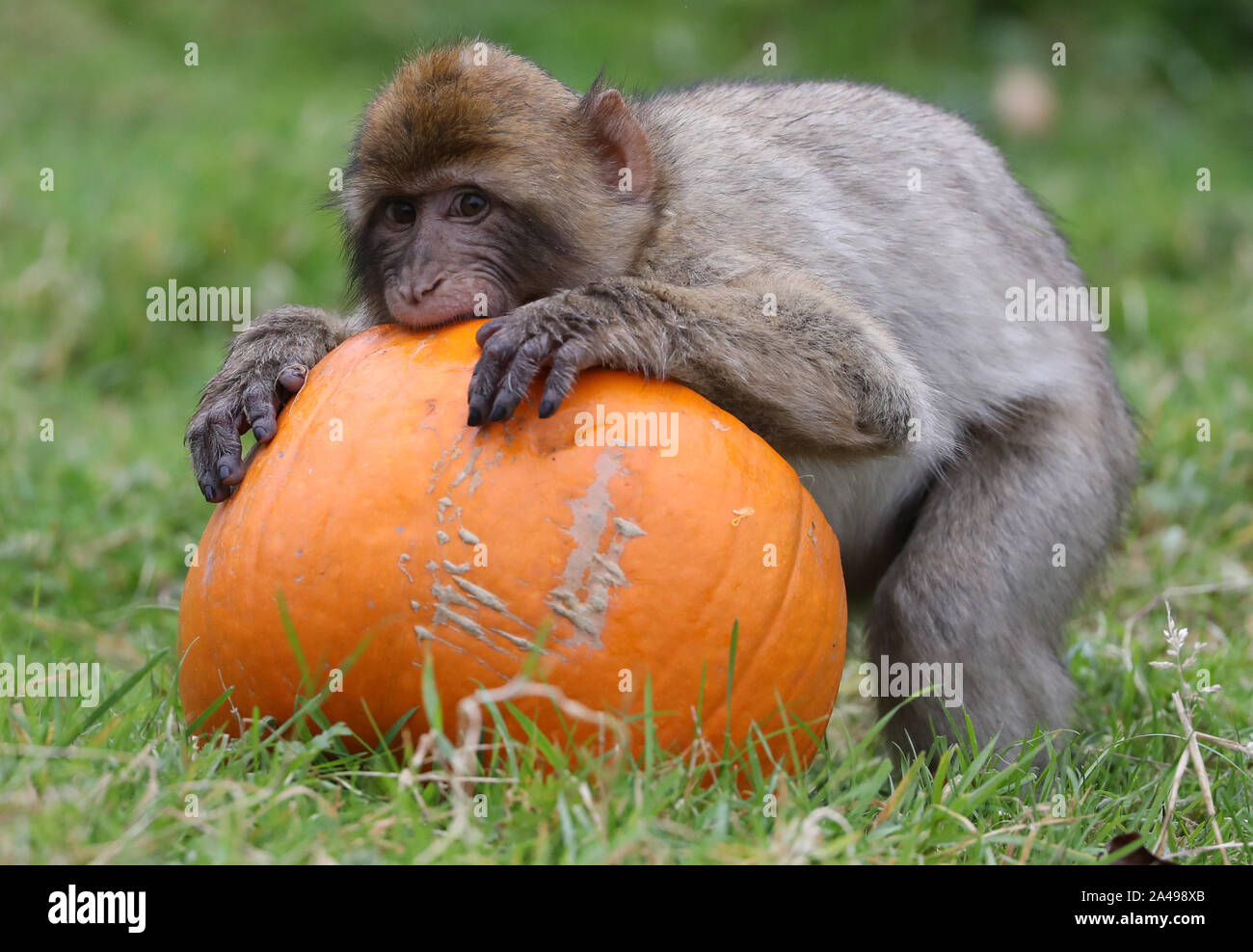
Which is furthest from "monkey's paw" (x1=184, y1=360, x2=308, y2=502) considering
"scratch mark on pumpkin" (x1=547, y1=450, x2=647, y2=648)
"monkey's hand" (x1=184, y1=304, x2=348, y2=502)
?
"scratch mark on pumpkin" (x1=547, y1=450, x2=647, y2=648)

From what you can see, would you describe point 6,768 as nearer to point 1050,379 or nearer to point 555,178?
point 555,178

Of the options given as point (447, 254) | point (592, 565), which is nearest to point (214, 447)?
point (447, 254)

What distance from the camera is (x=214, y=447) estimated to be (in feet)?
12.0

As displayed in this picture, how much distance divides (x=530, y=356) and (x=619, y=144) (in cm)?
103

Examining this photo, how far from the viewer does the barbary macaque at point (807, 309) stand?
360cm

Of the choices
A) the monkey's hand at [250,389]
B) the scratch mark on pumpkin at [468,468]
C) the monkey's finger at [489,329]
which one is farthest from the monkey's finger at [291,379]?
the scratch mark on pumpkin at [468,468]

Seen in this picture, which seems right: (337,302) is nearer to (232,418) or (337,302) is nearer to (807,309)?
(232,418)

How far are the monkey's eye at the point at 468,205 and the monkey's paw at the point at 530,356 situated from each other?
0.48m

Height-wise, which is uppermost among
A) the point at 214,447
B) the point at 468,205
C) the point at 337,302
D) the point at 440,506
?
the point at 337,302

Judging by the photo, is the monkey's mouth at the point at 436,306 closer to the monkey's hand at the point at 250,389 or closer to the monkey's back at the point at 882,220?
the monkey's hand at the point at 250,389

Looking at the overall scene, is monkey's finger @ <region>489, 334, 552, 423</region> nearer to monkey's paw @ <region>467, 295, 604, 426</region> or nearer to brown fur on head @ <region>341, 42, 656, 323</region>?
monkey's paw @ <region>467, 295, 604, 426</region>

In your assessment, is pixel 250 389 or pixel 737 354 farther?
pixel 250 389

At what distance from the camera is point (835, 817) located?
2.89 metres

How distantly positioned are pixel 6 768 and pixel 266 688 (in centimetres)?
56
